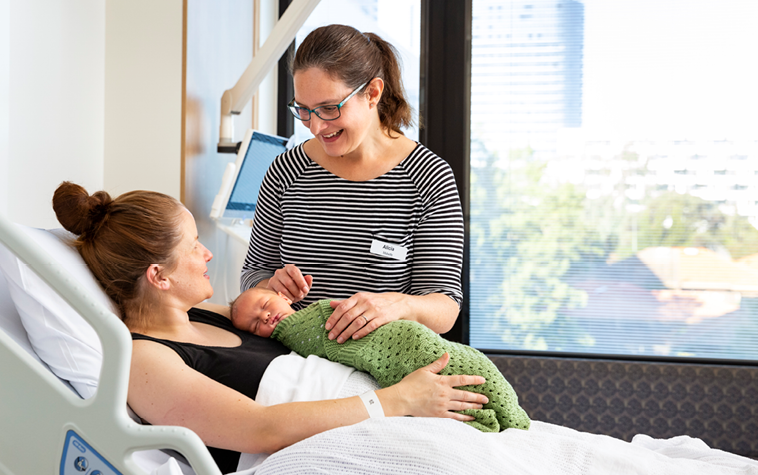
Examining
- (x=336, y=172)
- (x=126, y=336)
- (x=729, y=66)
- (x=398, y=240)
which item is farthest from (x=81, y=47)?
(x=729, y=66)

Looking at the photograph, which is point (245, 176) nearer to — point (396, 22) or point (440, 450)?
point (396, 22)

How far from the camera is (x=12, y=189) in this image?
157 cm

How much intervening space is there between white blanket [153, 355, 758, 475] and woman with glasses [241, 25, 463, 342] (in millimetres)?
371

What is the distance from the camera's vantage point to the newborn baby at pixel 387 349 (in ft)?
4.05

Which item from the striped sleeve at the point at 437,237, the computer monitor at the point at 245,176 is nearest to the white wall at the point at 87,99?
the computer monitor at the point at 245,176

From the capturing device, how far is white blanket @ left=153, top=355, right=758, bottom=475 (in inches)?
36.8

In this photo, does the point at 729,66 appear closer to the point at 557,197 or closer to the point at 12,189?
the point at 557,197

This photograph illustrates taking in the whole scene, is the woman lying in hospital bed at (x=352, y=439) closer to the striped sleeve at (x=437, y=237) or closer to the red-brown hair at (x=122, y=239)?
the red-brown hair at (x=122, y=239)

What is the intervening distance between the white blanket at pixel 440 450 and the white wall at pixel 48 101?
3.00 feet

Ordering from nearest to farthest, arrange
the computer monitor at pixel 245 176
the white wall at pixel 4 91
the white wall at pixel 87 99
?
the white wall at pixel 4 91 < the white wall at pixel 87 99 < the computer monitor at pixel 245 176

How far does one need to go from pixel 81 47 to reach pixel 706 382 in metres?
2.76

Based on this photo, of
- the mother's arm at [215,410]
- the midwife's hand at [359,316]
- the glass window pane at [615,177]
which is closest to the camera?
the mother's arm at [215,410]

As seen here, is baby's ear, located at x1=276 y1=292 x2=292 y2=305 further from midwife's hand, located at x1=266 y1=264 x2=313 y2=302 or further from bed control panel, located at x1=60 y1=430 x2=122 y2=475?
bed control panel, located at x1=60 y1=430 x2=122 y2=475

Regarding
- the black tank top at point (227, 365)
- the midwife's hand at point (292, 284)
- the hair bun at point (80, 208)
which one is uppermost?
the hair bun at point (80, 208)
